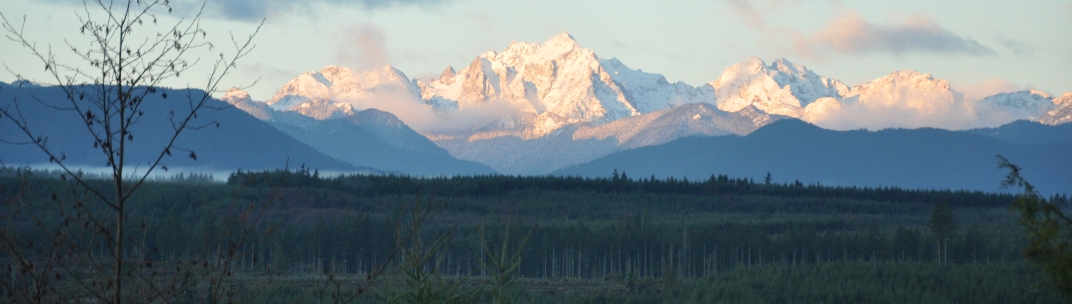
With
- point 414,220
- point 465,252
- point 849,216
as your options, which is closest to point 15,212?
point 414,220

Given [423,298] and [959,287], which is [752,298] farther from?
[423,298]

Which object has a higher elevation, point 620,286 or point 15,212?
point 15,212

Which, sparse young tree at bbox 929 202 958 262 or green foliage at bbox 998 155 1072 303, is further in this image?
sparse young tree at bbox 929 202 958 262

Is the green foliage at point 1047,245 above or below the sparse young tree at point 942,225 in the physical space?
above

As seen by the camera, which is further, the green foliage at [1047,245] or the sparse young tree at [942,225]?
the sparse young tree at [942,225]

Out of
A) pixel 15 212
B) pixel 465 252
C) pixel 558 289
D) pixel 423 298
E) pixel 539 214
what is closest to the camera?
pixel 15 212

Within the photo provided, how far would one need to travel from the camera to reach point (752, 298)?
63.6 metres

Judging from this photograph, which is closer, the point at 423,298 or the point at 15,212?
the point at 15,212

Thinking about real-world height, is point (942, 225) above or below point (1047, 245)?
below

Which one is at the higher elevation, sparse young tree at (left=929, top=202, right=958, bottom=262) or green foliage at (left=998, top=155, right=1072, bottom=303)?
green foliage at (left=998, top=155, right=1072, bottom=303)

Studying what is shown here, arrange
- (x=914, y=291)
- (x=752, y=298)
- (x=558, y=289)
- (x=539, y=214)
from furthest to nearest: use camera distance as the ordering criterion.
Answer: (x=539, y=214)
(x=558, y=289)
(x=914, y=291)
(x=752, y=298)

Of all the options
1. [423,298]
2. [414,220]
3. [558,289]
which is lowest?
[558,289]

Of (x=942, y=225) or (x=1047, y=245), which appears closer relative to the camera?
(x=1047, y=245)

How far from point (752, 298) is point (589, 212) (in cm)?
11335
